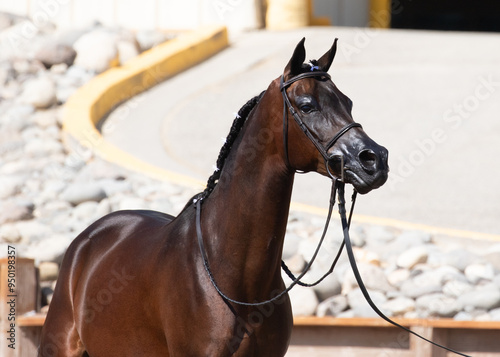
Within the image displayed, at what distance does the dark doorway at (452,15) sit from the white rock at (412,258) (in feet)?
73.1

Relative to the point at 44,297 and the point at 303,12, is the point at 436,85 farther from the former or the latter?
the point at 44,297

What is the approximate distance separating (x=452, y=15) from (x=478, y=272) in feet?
80.0

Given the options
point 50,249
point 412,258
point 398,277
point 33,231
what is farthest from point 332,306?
point 33,231

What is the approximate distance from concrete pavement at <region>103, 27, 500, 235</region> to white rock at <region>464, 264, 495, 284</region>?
66.3 inches

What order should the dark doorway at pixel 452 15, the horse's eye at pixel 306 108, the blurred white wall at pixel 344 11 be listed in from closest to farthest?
the horse's eye at pixel 306 108 → the blurred white wall at pixel 344 11 → the dark doorway at pixel 452 15

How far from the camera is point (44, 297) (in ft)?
25.0

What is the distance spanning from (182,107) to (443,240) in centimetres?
552

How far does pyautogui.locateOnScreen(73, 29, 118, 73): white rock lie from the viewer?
14055 mm

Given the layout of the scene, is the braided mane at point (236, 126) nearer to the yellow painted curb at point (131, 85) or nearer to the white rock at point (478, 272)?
the white rock at point (478, 272)

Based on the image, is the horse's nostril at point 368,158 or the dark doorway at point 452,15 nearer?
the horse's nostril at point 368,158

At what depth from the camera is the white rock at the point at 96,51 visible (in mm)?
14055

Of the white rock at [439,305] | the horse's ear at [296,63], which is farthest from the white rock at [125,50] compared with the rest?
the horse's ear at [296,63]

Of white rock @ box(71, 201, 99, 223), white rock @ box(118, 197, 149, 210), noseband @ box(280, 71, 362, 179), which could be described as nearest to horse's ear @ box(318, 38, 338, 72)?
noseband @ box(280, 71, 362, 179)

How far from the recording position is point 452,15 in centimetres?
3080
